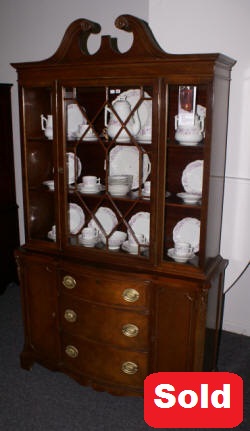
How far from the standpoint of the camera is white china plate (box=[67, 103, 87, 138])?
2.25m

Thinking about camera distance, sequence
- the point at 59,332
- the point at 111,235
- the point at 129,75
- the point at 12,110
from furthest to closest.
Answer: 1. the point at 12,110
2. the point at 59,332
3. the point at 111,235
4. the point at 129,75

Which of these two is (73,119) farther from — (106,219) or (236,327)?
(236,327)

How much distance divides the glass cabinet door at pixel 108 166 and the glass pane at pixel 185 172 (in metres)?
0.13

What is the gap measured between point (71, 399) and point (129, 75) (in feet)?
5.74

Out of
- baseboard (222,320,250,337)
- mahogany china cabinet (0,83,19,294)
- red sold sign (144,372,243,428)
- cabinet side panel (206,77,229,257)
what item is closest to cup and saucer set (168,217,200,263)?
cabinet side panel (206,77,229,257)

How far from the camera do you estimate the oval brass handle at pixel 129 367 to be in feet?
7.16

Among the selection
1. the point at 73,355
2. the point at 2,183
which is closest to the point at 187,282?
the point at 73,355

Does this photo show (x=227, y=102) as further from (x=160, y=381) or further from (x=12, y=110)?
(x=12, y=110)

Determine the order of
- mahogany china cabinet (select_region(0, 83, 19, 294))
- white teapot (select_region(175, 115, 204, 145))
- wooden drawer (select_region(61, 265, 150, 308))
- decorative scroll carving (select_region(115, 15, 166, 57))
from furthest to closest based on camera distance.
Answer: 1. mahogany china cabinet (select_region(0, 83, 19, 294))
2. wooden drawer (select_region(61, 265, 150, 308))
3. white teapot (select_region(175, 115, 204, 145))
4. decorative scroll carving (select_region(115, 15, 166, 57))

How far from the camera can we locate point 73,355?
2.34 metres

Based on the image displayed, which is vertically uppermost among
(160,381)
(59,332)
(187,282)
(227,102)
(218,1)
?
(218,1)

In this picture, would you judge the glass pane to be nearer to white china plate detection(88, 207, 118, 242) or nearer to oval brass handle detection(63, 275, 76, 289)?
white china plate detection(88, 207, 118, 242)

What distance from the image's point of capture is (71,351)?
7.68 ft

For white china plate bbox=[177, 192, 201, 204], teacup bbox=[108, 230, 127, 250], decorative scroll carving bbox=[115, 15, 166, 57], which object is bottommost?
teacup bbox=[108, 230, 127, 250]
